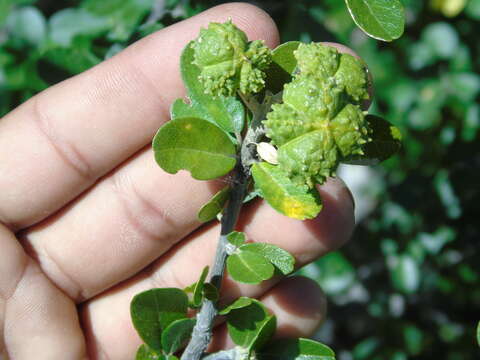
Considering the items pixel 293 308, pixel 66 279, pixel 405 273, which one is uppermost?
pixel 66 279

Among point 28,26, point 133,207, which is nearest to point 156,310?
point 133,207

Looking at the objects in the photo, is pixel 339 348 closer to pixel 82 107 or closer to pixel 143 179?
pixel 143 179

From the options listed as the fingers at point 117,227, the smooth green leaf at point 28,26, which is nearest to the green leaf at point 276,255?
the fingers at point 117,227

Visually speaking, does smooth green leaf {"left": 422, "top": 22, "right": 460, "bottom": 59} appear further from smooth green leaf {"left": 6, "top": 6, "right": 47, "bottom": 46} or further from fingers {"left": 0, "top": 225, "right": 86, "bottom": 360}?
fingers {"left": 0, "top": 225, "right": 86, "bottom": 360}

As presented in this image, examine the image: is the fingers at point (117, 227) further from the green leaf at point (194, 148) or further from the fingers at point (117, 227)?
the green leaf at point (194, 148)

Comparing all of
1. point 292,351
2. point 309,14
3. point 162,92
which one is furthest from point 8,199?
point 309,14

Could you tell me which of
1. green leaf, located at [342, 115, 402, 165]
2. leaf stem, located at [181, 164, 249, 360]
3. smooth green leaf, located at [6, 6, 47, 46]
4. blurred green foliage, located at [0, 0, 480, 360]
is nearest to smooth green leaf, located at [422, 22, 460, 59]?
blurred green foliage, located at [0, 0, 480, 360]

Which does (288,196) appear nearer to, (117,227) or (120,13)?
(117,227)
